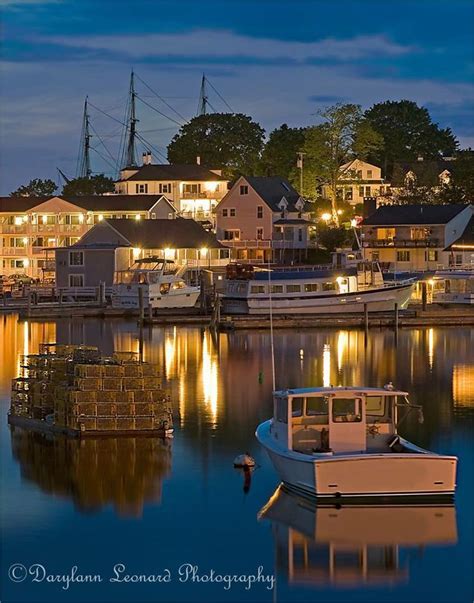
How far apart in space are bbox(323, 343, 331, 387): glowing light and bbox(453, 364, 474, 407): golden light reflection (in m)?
4.86

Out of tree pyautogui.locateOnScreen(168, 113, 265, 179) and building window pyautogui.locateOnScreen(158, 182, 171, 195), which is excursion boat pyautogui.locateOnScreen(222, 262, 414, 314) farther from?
tree pyautogui.locateOnScreen(168, 113, 265, 179)

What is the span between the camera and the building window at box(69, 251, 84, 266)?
10481cm

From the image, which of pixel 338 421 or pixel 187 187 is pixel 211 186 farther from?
pixel 338 421

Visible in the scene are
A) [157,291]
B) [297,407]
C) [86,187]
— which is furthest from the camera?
[86,187]

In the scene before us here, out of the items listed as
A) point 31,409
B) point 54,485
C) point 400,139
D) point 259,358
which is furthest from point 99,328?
point 400,139

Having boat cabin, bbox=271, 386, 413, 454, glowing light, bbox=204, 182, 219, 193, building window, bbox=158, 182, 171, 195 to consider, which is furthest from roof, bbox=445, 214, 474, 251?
boat cabin, bbox=271, 386, 413, 454

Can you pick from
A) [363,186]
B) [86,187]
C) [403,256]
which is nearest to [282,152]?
[363,186]

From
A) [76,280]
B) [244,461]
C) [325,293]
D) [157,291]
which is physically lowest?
[244,461]

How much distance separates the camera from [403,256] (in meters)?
114

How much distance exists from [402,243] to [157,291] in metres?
31.5

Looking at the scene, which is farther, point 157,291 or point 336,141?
point 336,141

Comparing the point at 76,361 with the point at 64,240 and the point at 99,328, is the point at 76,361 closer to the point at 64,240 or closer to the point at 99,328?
the point at 99,328

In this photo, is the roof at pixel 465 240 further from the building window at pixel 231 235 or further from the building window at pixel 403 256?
the building window at pixel 231 235

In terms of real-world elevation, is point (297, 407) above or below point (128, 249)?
below
